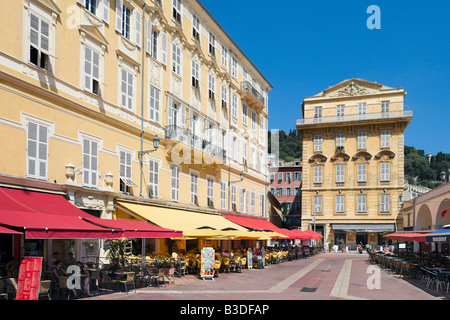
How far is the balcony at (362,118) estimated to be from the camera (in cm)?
5406


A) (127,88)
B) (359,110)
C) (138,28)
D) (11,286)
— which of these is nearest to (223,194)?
(127,88)

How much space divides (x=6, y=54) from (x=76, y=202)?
5708mm

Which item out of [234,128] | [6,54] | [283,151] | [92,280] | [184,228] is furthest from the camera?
[283,151]

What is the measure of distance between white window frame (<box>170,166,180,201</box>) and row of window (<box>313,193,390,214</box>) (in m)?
34.5

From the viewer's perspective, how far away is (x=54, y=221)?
41.8ft

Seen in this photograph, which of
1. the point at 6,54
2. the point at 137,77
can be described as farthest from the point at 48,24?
the point at 137,77

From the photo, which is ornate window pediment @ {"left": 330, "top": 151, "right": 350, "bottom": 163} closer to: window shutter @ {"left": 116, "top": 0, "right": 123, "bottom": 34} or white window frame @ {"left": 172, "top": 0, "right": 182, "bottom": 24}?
white window frame @ {"left": 172, "top": 0, "right": 182, "bottom": 24}

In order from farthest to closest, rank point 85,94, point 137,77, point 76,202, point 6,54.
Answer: point 137,77 → point 85,94 → point 76,202 → point 6,54

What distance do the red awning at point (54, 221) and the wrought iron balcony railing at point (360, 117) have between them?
142 feet

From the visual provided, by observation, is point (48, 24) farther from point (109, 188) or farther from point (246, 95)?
point (246, 95)

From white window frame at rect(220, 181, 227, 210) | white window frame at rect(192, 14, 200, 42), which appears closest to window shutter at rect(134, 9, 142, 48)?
white window frame at rect(192, 14, 200, 42)

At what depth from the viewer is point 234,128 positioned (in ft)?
114

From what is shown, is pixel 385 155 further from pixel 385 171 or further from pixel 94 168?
pixel 94 168

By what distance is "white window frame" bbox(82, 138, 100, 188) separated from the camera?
59.4 ft
